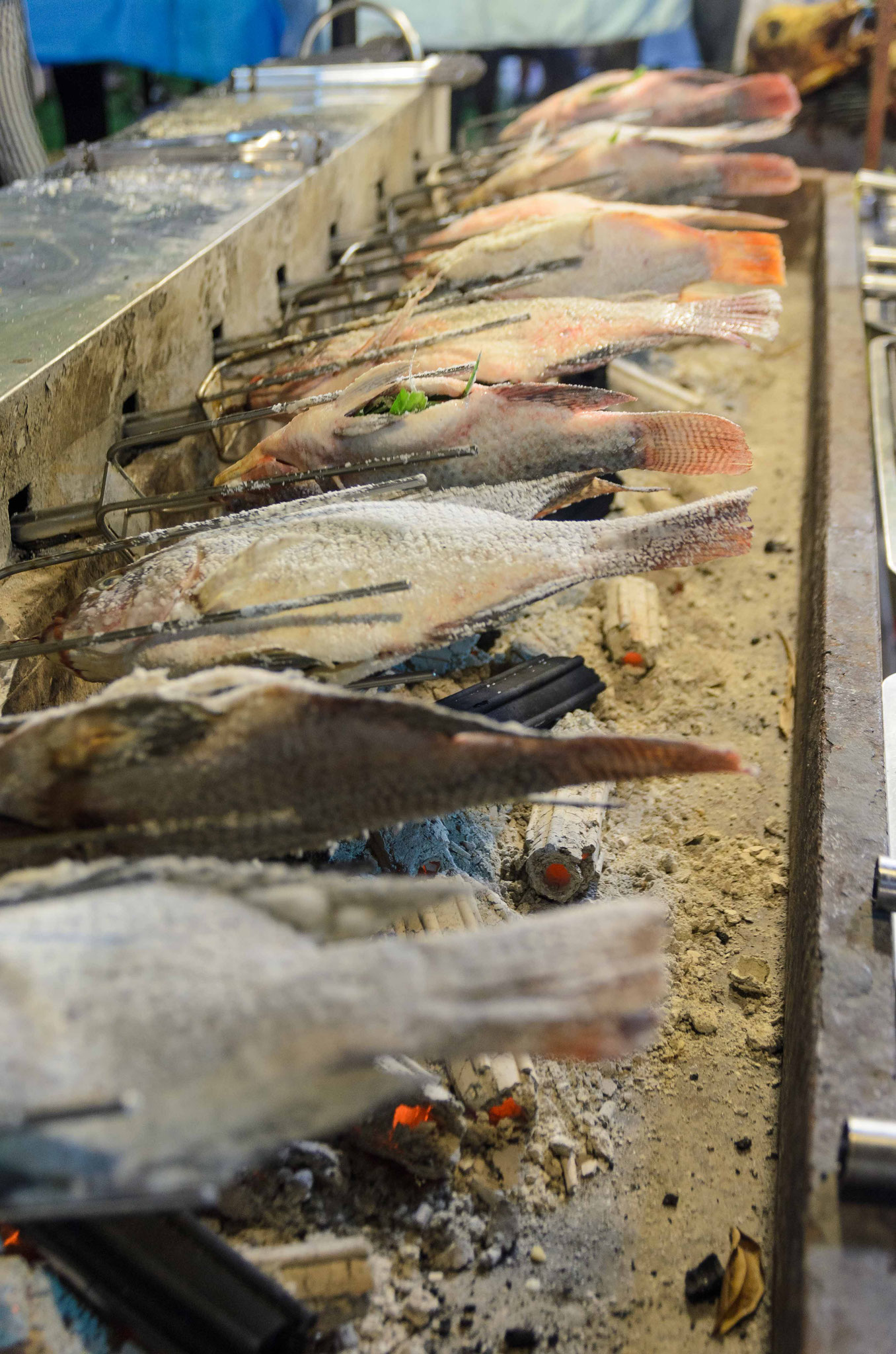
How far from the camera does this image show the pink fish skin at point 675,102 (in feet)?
17.0

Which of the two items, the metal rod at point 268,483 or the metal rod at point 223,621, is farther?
the metal rod at point 268,483

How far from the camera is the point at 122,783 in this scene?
4.58 feet

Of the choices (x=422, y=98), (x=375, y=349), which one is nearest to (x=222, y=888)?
(x=375, y=349)

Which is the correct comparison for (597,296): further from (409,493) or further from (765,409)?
(765,409)

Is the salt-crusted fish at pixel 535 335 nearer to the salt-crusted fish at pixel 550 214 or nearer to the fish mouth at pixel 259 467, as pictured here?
the fish mouth at pixel 259 467

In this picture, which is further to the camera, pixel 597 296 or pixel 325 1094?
pixel 597 296

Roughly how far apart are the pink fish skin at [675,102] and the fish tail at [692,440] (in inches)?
143

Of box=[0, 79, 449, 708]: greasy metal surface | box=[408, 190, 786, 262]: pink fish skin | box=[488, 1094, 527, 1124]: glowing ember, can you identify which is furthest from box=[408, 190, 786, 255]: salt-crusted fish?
box=[488, 1094, 527, 1124]: glowing ember

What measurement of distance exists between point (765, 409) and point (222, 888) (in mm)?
4112

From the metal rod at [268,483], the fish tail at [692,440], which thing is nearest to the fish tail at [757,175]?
the fish tail at [692,440]

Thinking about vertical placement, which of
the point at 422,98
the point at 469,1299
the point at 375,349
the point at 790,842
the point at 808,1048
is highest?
the point at 422,98

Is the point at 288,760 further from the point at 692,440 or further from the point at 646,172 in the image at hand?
the point at 646,172

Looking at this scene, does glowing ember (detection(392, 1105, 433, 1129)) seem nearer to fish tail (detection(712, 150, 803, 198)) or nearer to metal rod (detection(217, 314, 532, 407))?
metal rod (detection(217, 314, 532, 407))

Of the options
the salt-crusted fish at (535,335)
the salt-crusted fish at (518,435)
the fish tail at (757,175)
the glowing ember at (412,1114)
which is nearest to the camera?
the glowing ember at (412,1114)
